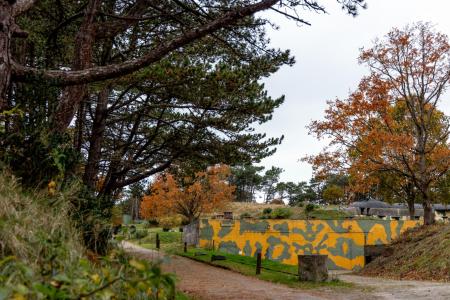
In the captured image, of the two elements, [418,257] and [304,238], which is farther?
[304,238]

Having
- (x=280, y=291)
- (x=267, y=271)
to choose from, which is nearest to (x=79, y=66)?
(x=280, y=291)

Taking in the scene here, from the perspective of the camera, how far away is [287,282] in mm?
13680

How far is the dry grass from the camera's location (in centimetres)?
302

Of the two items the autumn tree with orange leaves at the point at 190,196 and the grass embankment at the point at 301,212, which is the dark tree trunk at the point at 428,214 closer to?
the grass embankment at the point at 301,212

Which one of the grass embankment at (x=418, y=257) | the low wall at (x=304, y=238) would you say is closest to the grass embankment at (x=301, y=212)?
the low wall at (x=304, y=238)

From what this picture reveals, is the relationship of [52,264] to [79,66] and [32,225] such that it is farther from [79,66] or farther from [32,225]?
[79,66]

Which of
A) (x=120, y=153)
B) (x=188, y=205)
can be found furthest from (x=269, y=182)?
(x=120, y=153)

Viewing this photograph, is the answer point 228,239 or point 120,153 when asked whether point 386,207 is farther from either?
Result: point 120,153

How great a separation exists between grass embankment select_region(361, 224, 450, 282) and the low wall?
14.0 feet

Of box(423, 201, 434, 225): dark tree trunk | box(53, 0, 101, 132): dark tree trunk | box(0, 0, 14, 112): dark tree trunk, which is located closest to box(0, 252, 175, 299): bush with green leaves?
box(0, 0, 14, 112): dark tree trunk

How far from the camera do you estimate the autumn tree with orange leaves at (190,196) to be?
3644cm

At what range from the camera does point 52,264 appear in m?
2.51

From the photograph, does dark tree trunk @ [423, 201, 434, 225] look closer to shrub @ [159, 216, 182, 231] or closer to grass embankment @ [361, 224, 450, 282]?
grass embankment @ [361, 224, 450, 282]

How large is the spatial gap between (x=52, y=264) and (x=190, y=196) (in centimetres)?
3521
